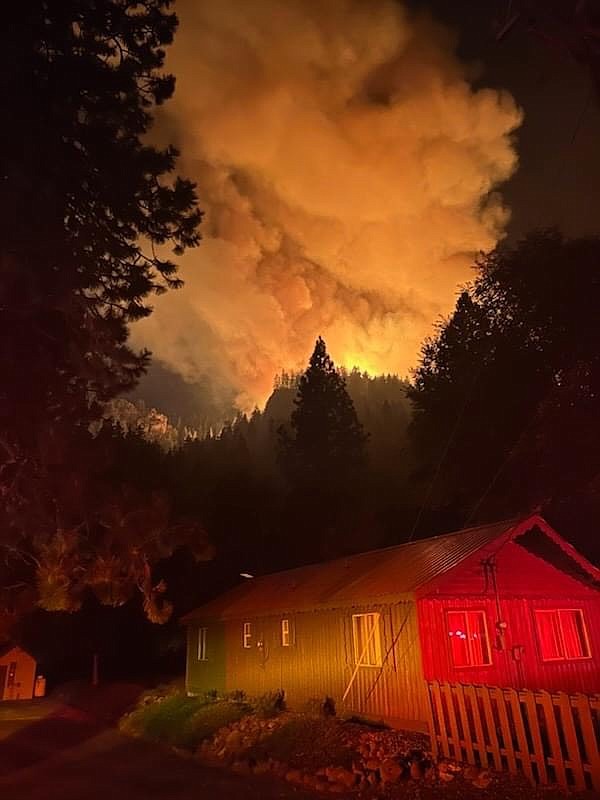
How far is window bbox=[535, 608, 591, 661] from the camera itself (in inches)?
612

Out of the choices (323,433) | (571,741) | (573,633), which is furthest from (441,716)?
(323,433)

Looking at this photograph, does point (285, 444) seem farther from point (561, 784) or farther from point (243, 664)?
point (561, 784)

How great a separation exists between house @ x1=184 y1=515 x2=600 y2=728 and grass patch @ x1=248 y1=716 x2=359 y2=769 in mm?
1616

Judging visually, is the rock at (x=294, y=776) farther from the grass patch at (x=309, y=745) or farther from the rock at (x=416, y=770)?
the rock at (x=416, y=770)

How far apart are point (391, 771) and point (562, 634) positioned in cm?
881

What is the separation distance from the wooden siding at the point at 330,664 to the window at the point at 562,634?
4.27 metres

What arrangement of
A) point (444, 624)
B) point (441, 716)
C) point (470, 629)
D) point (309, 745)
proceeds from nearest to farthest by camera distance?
point (441, 716) < point (309, 745) < point (444, 624) < point (470, 629)

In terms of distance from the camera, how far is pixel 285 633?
736 inches

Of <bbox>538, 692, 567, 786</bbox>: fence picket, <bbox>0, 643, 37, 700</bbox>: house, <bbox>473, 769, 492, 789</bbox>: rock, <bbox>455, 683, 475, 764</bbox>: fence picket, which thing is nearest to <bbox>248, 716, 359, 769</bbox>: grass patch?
<bbox>455, 683, 475, 764</bbox>: fence picket

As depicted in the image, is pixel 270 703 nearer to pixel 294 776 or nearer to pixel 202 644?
pixel 294 776

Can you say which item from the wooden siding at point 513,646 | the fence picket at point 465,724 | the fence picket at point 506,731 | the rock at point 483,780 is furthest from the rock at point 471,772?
the wooden siding at point 513,646

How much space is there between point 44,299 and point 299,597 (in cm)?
1194

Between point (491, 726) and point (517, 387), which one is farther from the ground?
point (517, 387)

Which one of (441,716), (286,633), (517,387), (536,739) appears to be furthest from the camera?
(517,387)
